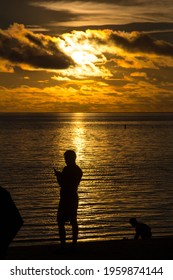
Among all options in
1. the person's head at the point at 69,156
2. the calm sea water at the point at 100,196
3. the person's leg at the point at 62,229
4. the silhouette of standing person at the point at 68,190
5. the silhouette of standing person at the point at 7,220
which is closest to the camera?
the silhouette of standing person at the point at 7,220

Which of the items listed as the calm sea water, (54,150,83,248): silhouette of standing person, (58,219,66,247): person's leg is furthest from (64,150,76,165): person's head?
the calm sea water

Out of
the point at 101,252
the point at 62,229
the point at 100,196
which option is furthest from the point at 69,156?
the point at 100,196

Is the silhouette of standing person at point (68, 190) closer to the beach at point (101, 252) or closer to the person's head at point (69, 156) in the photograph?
the person's head at point (69, 156)

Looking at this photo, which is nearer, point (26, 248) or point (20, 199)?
point (26, 248)

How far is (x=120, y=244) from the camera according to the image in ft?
42.0

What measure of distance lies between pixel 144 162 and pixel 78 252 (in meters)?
56.8

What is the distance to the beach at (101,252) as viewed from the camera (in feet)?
36.1

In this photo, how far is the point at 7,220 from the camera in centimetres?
501

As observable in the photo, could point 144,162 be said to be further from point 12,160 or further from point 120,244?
point 120,244

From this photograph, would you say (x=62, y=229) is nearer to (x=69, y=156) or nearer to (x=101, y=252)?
(x=101, y=252)

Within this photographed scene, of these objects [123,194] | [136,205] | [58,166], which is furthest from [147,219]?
[58,166]

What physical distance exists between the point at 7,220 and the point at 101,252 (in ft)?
22.6

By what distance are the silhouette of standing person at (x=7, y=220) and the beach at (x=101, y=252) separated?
5999 mm

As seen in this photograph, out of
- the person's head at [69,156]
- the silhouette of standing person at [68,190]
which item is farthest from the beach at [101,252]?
the person's head at [69,156]
